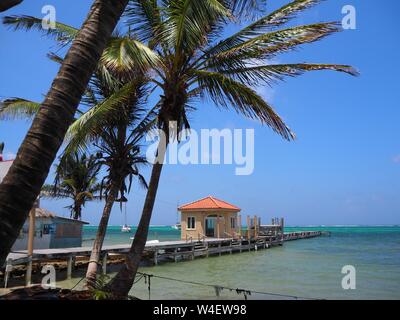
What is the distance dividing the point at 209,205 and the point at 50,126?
36.1m

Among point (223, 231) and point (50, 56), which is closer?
point (50, 56)

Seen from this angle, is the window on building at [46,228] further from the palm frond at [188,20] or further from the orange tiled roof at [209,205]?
the palm frond at [188,20]

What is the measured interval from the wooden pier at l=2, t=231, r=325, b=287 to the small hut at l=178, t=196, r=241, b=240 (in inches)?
76.2

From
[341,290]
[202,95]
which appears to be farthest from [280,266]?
[202,95]

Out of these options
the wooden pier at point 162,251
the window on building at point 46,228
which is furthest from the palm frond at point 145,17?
the window on building at point 46,228

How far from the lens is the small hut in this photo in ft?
130

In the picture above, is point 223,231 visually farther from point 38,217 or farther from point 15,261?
point 15,261

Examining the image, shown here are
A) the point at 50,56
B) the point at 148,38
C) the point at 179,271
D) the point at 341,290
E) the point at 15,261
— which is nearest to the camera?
the point at 148,38

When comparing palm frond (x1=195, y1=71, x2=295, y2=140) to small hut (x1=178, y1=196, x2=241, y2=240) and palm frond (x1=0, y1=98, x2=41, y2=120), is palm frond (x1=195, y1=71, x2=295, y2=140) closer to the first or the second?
palm frond (x1=0, y1=98, x2=41, y2=120)

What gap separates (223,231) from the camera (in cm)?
4306

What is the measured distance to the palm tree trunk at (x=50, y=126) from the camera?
3879mm
